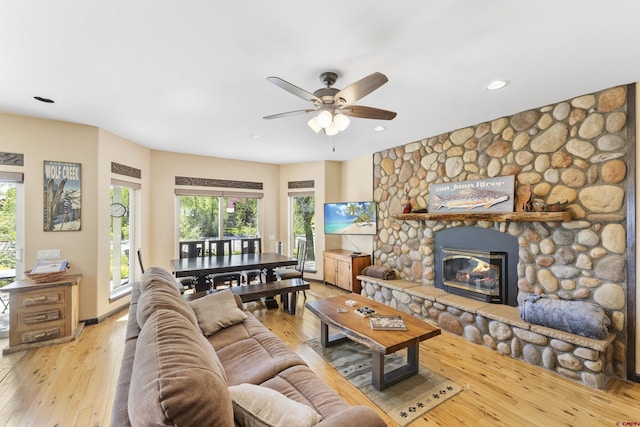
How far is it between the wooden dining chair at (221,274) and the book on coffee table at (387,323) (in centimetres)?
266

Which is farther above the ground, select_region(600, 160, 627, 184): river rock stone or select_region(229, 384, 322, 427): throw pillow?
select_region(600, 160, 627, 184): river rock stone

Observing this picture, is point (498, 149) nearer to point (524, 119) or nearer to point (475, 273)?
point (524, 119)

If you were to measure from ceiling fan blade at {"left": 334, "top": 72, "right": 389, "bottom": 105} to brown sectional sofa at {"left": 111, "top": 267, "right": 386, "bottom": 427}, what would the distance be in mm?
1767

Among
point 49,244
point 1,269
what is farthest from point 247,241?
point 1,269

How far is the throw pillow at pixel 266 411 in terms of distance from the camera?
3.52ft

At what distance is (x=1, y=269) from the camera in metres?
3.35

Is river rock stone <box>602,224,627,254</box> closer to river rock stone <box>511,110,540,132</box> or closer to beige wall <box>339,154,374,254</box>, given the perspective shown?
river rock stone <box>511,110,540,132</box>

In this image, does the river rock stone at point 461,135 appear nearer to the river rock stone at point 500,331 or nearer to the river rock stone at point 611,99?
Result: the river rock stone at point 611,99

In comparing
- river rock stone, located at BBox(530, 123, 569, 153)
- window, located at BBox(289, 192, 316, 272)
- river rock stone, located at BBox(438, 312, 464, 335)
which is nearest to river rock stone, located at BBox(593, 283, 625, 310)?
river rock stone, located at BBox(438, 312, 464, 335)

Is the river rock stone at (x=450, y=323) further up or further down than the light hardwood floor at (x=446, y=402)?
further up

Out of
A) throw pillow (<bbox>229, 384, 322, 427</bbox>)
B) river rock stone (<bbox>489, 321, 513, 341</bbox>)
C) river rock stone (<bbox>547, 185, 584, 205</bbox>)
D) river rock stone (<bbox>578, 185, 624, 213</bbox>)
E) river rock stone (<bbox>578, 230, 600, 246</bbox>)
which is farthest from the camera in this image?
river rock stone (<bbox>489, 321, 513, 341</bbox>)

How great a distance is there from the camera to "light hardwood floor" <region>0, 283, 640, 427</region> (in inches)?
79.8

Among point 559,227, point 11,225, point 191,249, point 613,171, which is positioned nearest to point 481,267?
point 559,227

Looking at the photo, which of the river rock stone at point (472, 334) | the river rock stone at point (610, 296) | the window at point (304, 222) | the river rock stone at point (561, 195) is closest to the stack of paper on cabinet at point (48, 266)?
the window at point (304, 222)
